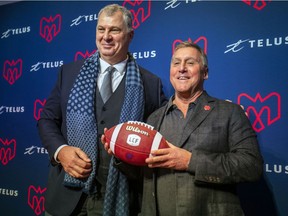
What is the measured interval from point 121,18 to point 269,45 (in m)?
0.83

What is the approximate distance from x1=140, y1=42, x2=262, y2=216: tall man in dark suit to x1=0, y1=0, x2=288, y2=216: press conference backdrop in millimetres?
517

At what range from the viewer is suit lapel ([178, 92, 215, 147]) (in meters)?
1.06

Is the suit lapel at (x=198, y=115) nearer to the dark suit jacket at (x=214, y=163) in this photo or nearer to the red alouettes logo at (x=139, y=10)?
the dark suit jacket at (x=214, y=163)

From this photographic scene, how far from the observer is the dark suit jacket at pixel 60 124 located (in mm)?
1212

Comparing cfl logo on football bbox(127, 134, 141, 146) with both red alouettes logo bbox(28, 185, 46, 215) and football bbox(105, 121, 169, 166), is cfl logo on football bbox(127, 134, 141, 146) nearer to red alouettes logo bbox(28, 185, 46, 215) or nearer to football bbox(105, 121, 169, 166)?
football bbox(105, 121, 169, 166)

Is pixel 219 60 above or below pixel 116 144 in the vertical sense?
above

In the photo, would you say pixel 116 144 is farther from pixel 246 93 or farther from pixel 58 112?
pixel 246 93

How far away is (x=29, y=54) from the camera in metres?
2.37

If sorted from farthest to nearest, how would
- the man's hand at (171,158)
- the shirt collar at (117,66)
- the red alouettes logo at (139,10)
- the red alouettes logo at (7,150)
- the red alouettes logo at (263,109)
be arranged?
the red alouettes logo at (7,150)
the red alouettes logo at (139,10)
the red alouettes logo at (263,109)
the shirt collar at (117,66)
the man's hand at (171,158)

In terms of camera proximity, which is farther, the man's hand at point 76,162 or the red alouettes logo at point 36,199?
the red alouettes logo at point 36,199

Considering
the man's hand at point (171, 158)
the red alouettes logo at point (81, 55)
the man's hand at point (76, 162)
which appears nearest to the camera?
the man's hand at point (171, 158)

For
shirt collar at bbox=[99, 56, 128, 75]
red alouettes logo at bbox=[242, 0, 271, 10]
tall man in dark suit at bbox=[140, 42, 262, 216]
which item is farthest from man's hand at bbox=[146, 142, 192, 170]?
red alouettes logo at bbox=[242, 0, 271, 10]

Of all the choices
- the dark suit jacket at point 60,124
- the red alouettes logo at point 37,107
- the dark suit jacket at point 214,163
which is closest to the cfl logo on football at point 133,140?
the dark suit jacket at point 214,163

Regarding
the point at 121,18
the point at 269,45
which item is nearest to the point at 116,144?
the point at 121,18
